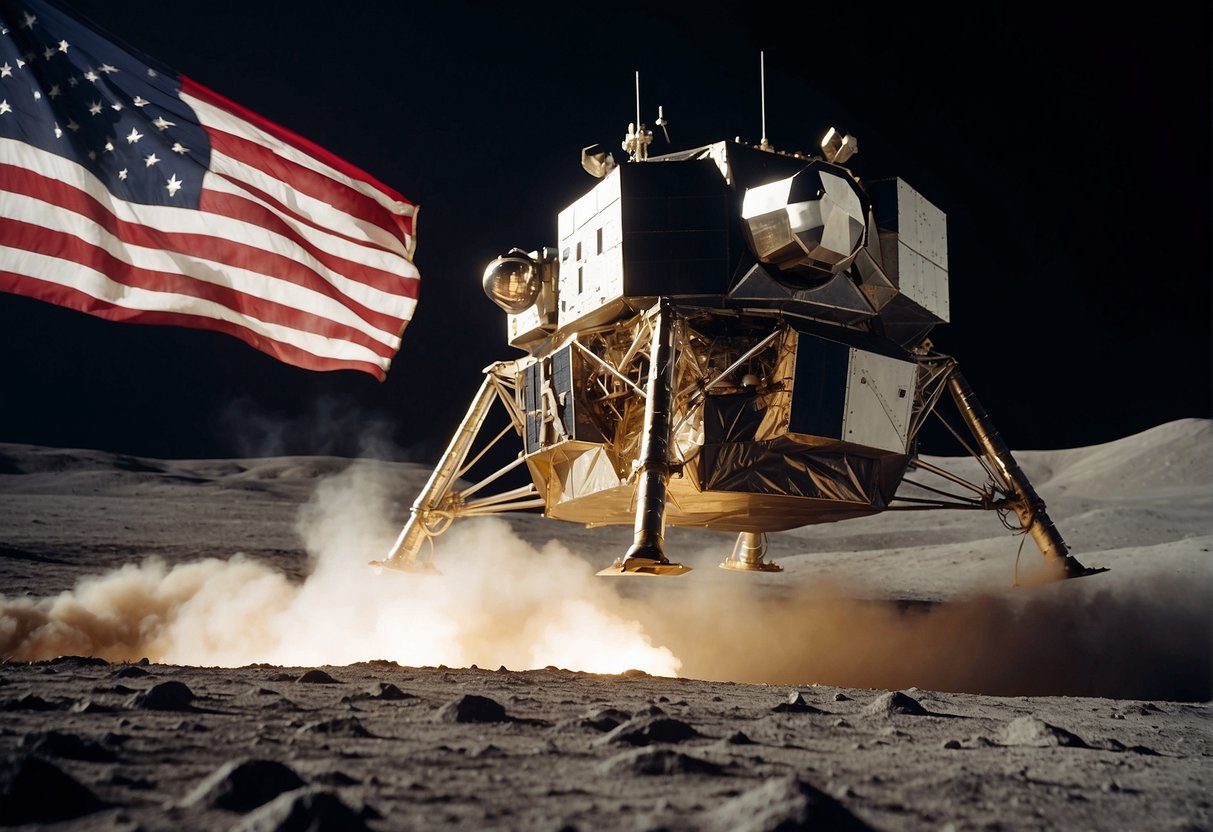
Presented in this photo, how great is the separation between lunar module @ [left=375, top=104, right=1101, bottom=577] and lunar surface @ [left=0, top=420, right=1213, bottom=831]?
2.91 m

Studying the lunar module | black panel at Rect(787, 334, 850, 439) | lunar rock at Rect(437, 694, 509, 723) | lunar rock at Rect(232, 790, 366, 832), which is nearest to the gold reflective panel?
the lunar module

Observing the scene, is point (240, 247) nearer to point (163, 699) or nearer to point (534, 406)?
point (534, 406)

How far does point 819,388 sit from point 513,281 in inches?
204

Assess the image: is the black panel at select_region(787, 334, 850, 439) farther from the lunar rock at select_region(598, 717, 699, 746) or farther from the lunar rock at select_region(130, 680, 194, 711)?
the lunar rock at select_region(130, 680, 194, 711)

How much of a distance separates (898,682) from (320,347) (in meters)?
11.7

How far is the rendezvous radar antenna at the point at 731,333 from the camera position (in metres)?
12.3

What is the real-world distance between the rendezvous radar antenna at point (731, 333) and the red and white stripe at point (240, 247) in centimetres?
298

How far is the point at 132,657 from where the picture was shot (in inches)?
587

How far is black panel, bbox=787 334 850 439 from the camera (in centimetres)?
1227

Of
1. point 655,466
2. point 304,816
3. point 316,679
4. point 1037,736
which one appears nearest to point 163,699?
point 316,679

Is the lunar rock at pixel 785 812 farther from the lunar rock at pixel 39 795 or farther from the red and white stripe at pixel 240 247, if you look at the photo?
the red and white stripe at pixel 240 247

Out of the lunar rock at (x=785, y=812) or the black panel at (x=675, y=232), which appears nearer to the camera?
the lunar rock at (x=785, y=812)

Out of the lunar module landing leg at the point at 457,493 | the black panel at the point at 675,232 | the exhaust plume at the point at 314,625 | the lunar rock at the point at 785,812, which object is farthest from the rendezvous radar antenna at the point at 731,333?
the lunar rock at the point at 785,812

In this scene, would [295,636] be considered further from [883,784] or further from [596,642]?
[883,784]
